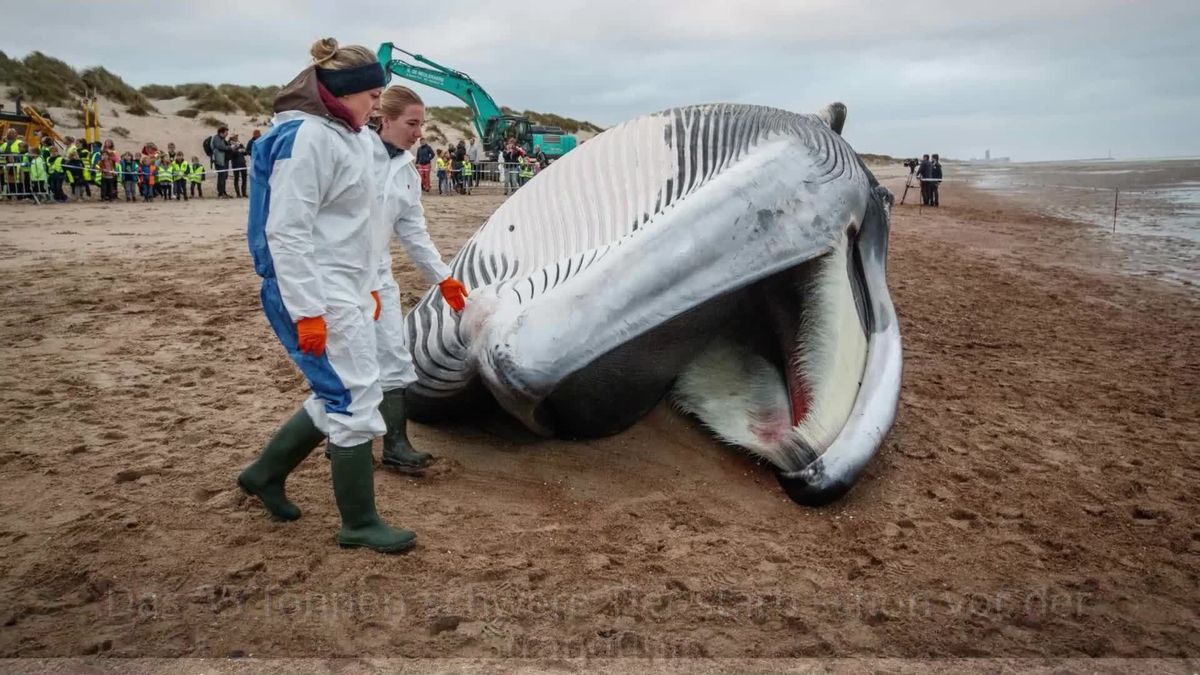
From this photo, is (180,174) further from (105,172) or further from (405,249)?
(405,249)

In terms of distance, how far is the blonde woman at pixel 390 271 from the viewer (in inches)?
166

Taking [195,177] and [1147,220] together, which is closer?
[195,177]

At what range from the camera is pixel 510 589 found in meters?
3.18

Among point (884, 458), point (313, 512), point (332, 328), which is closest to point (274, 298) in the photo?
point (332, 328)

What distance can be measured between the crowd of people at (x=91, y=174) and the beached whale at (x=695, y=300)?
13.6 meters

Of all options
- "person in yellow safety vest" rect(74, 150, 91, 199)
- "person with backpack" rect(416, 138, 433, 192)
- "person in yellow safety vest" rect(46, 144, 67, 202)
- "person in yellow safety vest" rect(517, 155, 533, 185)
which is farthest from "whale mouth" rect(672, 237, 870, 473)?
"person in yellow safety vest" rect(517, 155, 533, 185)

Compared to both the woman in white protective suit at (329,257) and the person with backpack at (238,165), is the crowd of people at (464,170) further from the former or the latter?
the woman in white protective suit at (329,257)

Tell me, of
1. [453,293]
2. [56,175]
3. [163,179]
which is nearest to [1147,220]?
[453,293]

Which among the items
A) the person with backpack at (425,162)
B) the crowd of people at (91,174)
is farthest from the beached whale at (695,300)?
the person with backpack at (425,162)

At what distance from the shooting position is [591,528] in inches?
148

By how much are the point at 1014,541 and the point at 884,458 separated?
3.16 ft

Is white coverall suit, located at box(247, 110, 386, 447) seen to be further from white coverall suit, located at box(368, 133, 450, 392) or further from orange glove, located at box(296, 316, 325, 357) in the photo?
white coverall suit, located at box(368, 133, 450, 392)

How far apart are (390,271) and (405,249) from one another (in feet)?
0.44

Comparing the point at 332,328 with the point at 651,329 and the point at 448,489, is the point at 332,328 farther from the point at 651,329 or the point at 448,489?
the point at 651,329
